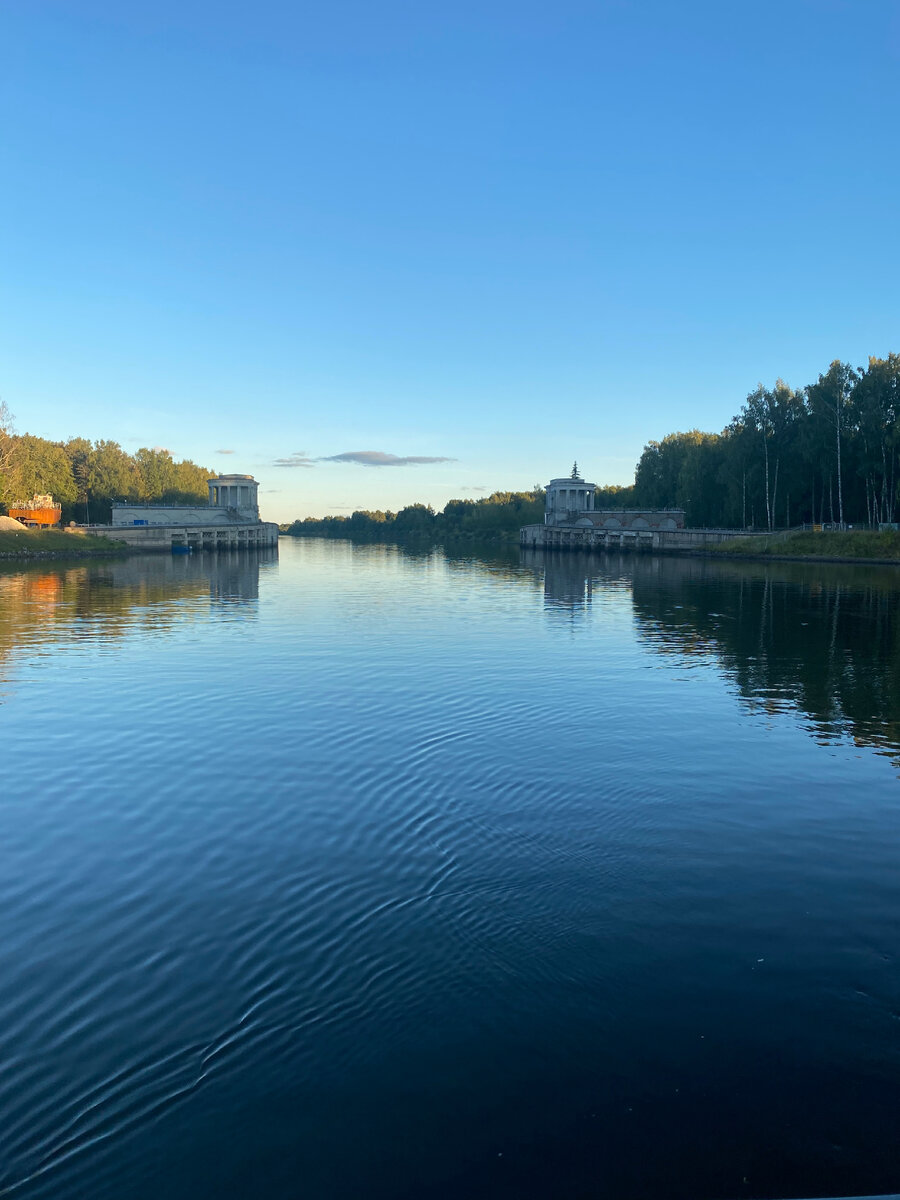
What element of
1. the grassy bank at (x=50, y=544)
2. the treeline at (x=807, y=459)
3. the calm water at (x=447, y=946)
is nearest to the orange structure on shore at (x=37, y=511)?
the grassy bank at (x=50, y=544)

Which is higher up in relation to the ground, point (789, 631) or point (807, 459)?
point (807, 459)

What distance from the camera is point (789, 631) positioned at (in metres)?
42.8

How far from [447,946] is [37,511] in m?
167

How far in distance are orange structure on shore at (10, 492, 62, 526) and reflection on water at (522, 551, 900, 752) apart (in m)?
111

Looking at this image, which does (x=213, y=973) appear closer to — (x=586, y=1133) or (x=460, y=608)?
(x=586, y=1133)

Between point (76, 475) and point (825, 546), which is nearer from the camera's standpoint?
point (825, 546)

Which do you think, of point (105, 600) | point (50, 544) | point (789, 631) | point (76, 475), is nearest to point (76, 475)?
point (76, 475)

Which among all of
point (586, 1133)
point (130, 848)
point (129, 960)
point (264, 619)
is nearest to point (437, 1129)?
point (586, 1133)

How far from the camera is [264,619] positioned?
159 feet

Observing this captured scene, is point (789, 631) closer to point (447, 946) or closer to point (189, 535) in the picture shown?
point (447, 946)

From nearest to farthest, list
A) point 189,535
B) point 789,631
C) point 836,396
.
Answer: point 789,631, point 836,396, point 189,535

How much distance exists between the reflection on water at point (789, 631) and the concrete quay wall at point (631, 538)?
47334 millimetres

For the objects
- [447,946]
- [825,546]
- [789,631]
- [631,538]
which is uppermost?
[631,538]

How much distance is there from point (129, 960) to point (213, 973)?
45.3 inches
